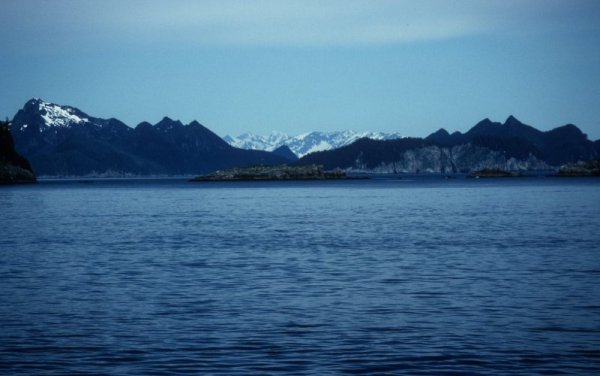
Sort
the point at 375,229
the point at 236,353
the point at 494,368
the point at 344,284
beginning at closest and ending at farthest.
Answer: the point at 494,368
the point at 236,353
the point at 344,284
the point at 375,229

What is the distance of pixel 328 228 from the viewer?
245ft

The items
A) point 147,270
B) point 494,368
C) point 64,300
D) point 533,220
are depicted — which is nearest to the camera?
point 494,368

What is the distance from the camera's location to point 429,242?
2270 inches

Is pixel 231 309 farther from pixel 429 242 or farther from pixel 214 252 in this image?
pixel 429 242

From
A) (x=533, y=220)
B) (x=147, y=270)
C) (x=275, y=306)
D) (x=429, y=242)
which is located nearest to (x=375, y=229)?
(x=429, y=242)

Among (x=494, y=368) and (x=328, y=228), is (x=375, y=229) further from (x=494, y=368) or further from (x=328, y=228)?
(x=494, y=368)

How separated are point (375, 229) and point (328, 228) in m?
4.96

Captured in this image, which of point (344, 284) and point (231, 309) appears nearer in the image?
point (231, 309)

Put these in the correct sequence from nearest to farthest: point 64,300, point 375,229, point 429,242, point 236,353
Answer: point 236,353
point 64,300
point 429,242
point 375,229

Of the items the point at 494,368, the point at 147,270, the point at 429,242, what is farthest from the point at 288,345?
the point at 429,242

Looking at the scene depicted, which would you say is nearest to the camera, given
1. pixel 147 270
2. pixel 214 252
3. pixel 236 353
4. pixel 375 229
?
pixel 236 353

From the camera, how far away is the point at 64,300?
32375mm

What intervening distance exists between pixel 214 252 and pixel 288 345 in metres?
28.5

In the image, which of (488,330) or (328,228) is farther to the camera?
(328,228)
